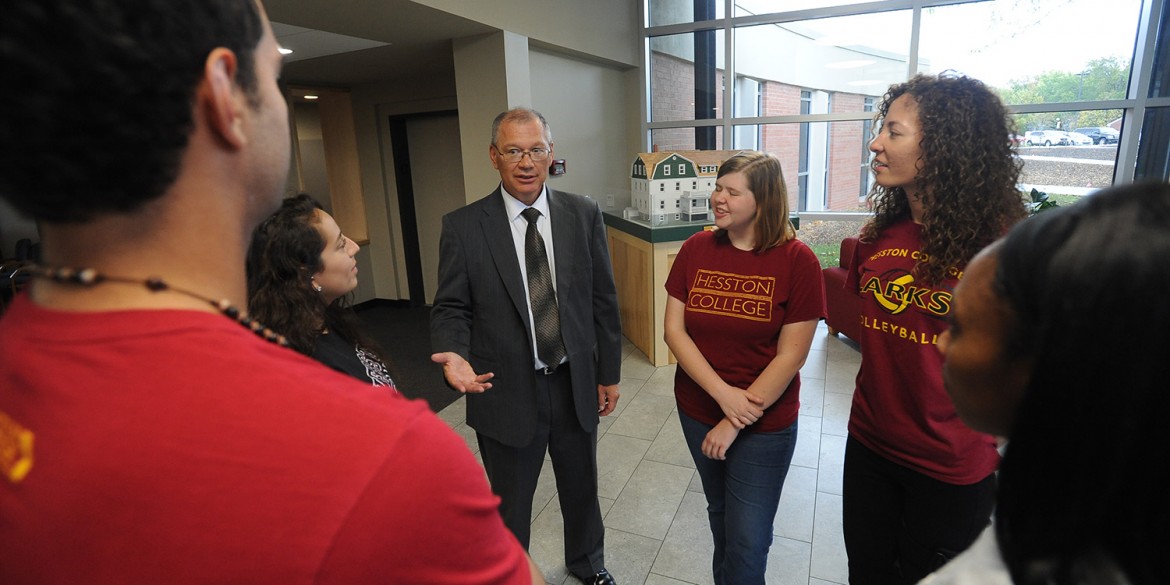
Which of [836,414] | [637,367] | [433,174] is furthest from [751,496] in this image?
[433,174]

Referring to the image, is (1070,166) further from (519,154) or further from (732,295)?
(519,154)

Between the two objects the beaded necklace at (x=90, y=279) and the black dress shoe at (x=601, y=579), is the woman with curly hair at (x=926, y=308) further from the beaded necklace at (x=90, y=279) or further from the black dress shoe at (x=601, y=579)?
the beaded necklace at (x=90, y=279)

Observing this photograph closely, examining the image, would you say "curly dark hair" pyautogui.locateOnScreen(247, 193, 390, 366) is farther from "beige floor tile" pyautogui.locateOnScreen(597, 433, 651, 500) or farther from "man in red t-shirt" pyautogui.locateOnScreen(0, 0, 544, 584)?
"beige floor tile" pyautogui.locateOnScreen(597, 433, 651, 500)

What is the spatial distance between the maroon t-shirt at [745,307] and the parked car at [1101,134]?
5575 mm

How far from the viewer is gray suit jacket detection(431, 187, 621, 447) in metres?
1.92

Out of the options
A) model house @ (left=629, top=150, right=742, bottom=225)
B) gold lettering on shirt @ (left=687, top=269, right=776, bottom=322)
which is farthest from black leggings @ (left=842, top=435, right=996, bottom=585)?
model house @ (left=629, top=150, right=742, bottom=225)

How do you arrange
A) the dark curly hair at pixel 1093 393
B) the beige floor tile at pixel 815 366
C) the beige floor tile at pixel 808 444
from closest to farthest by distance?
1. the dark curly hair at pixel 1093 393
2. the beige floor tile at pixel 808 444
3. the beige floor tile at pixel 815 366

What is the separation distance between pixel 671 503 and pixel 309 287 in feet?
6.42

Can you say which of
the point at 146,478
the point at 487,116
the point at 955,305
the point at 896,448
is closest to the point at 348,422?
the point at 146,478

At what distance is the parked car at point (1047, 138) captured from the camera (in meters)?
5.33

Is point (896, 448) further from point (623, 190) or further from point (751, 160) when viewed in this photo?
point (623, 190)

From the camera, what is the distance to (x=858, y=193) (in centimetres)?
604

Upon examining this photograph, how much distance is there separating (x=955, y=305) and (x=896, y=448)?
97 centimetres

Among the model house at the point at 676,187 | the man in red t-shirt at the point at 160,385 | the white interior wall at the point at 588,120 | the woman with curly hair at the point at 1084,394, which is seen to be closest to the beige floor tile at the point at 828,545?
the woman with curly hair at the point at 1084,394
